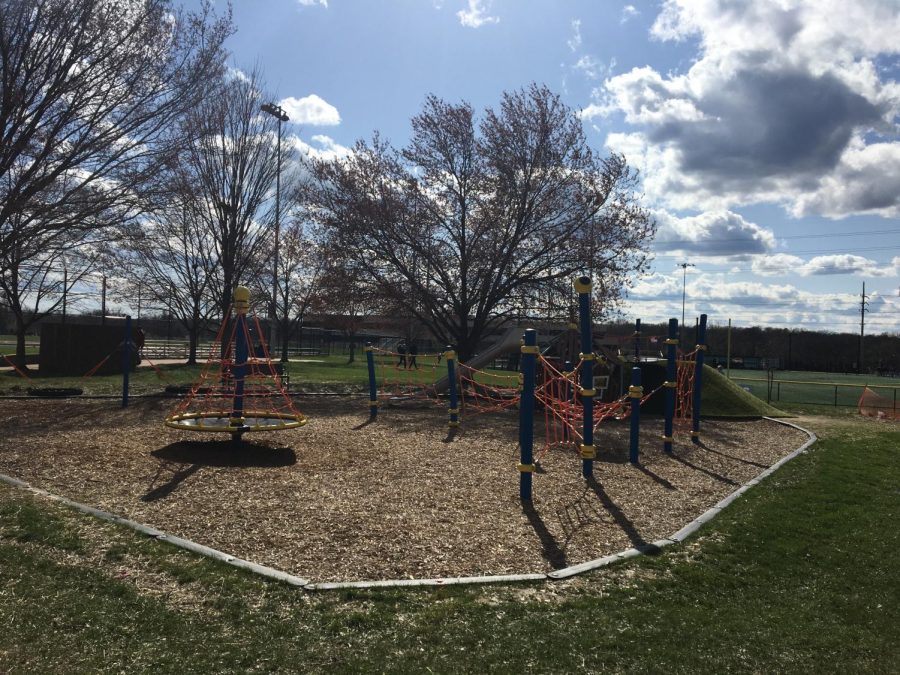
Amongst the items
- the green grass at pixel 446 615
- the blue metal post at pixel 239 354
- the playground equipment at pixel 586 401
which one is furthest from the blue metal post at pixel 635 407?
the blue metal post at pixel 239 354

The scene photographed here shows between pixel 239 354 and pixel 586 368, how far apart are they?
14.7ft

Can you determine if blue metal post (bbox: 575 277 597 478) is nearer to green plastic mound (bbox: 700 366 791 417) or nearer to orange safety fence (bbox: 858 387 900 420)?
green plastic mound (bbox: 700 366 791 417)

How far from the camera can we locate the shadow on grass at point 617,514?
535 cm

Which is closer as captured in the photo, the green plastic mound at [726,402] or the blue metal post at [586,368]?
the blue metal post at [586,368]

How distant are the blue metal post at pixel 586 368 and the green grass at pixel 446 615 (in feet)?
7.98

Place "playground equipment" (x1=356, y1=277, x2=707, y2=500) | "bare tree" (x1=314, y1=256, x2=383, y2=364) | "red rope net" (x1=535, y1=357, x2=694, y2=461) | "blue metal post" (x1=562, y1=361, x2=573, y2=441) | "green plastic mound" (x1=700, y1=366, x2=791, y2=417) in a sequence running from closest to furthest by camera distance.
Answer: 1. "playground equipment" (x1=356, y1=277, x2=707, y2=500)
2. "red rope net" (x1=535, y1=357, x2=694, y2=461)
3. "blue metal post" (x1=562, y1=361, x2=573, y2=441)
4. "green plastic mound" (x1=700, y1=366, x2=791, y2=417)
5. "bare tree" (x1=314, y1=256, x2=383, y2=364)

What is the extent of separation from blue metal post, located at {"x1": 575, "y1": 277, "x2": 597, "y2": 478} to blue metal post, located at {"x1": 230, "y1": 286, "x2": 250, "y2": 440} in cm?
429

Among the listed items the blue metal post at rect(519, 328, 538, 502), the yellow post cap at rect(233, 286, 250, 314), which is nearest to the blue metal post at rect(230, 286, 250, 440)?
the yellow post cap at rect(233, 286, 250, 314)

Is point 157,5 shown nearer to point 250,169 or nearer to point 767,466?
point 250,169

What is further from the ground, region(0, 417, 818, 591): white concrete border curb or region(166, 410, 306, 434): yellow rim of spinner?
region(166, 410, 306, 434): yellow rim of spinner

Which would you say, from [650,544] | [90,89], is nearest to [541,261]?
[90,89]

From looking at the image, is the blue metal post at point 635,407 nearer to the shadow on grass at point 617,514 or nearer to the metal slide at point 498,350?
the shadow on grass at point 617,514

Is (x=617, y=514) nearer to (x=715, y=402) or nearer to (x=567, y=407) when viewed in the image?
(x=567, y=407)

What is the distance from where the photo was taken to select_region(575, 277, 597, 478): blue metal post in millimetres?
6941
